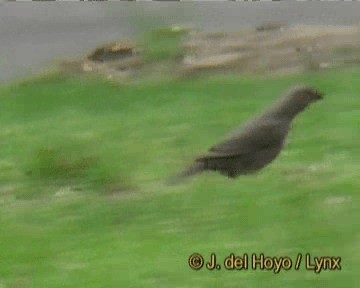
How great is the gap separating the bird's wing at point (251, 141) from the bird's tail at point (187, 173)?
0.01 metres

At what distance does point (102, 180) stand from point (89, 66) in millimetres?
184

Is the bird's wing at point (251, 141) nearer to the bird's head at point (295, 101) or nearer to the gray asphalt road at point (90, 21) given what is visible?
the bird's head at point (295, 101)

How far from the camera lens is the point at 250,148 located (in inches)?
52.1

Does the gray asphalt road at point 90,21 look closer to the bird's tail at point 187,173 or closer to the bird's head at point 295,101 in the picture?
the bird's head at point 295,101

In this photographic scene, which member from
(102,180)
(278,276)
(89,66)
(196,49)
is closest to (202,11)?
(196,49)

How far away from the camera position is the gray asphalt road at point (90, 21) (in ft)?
4.41

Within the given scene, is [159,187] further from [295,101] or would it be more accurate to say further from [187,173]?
[295,101]

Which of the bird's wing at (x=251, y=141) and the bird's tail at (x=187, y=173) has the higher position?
the bird's wing at (x=251, y=141)
